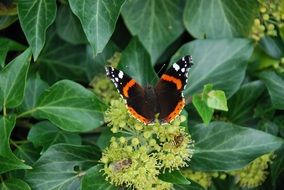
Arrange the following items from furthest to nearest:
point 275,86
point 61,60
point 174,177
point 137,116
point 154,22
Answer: point 61,60 → point 154,22 → point 275,86 → point 174,177 → point 137,116

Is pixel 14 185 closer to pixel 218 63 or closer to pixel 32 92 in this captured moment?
pixel 32 92

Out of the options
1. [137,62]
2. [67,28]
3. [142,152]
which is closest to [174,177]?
[142,152]

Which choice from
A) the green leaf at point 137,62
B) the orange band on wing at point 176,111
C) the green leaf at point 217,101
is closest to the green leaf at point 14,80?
the green leaf at point 137,62

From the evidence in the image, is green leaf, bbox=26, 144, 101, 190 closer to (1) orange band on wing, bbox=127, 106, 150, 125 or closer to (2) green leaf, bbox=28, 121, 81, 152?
(2) green leaf, bbox=28, 121, 81, 152

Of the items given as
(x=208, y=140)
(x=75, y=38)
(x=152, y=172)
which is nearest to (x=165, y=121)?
(x=152, y=172)

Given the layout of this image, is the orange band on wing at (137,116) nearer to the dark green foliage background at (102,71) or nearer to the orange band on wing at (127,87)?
the orange band on wing at (127,87)

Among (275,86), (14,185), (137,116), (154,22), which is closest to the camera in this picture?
(137,116)
